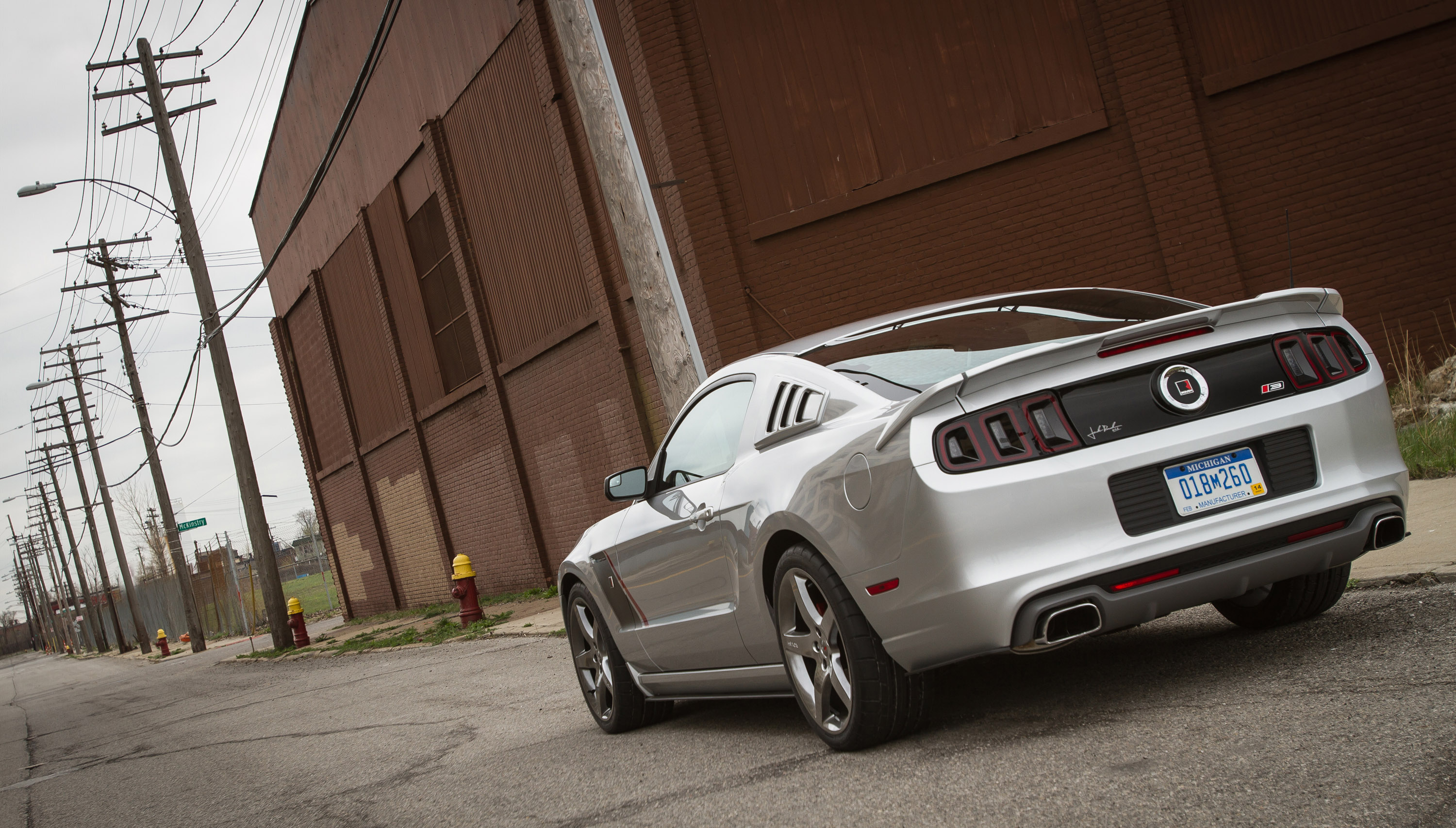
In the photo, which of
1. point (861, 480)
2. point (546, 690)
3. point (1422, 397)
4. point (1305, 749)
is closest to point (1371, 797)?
point (1305, 749)

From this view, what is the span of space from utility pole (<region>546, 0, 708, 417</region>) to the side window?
3270 millimetres

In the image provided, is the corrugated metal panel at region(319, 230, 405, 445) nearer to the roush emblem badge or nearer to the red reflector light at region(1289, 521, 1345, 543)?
the roush emblem badge

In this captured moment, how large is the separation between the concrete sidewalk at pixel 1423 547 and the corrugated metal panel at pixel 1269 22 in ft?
20.6

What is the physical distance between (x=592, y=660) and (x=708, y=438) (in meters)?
1.77

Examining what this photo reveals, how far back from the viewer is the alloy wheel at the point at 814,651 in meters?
4.23

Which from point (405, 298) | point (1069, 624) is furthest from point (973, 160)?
point (405, 298)

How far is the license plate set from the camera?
146 inches

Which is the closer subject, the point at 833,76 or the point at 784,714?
the point at 784,714

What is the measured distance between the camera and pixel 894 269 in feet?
42.2

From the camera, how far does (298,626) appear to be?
24375mm

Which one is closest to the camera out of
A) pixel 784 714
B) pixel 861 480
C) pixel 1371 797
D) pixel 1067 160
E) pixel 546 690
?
pixel 1371 797

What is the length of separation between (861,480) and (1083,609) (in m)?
0.81

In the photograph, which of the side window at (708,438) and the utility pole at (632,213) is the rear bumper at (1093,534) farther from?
the utility pole at (632,213)

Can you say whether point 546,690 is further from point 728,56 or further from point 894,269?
Result: point 728,56
